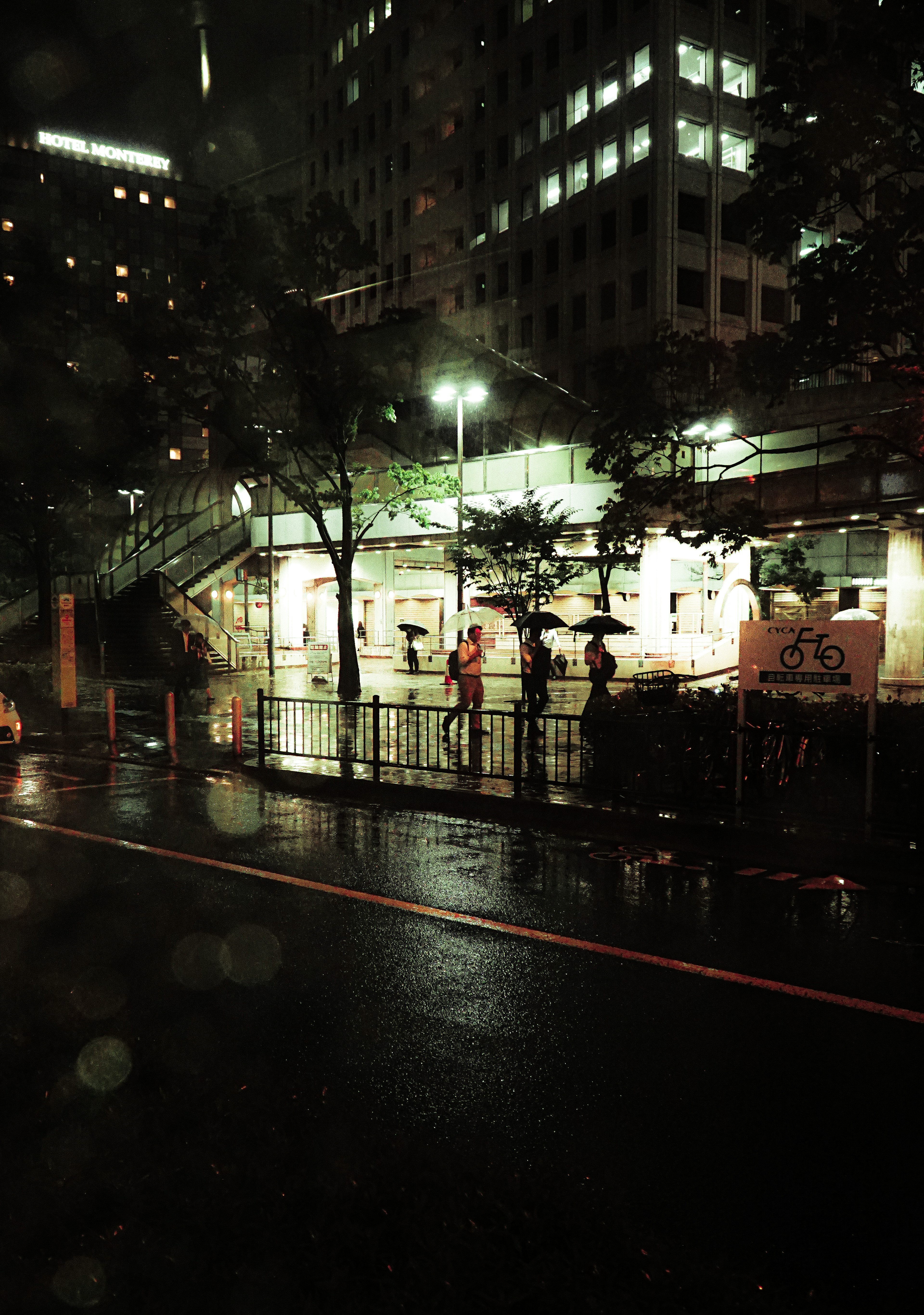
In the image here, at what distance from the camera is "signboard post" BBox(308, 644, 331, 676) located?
32125 millimetres

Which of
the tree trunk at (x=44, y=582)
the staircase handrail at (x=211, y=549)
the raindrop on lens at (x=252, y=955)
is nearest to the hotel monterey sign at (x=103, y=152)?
the staircase handrail at (x=211, y=549)

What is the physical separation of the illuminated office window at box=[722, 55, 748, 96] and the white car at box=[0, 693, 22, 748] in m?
45.9

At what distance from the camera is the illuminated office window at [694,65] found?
45469 millimetres

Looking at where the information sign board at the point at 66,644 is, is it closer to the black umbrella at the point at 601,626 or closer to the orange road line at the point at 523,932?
the orange road line at the point at 523,932

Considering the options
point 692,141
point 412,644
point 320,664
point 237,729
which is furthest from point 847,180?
point 692,141

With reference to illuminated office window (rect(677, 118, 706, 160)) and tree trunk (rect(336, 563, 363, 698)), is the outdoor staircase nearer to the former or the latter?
tree trunk (rect(336, 563, 363, 698))

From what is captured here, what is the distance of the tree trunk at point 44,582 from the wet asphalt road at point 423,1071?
2444cm

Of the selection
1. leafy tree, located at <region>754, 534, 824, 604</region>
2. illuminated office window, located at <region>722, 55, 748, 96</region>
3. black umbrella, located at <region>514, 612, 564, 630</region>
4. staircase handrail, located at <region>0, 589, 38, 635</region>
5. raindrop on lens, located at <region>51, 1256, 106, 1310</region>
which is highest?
illuminated office window, located at <region>722, 55, 748, 96</region>

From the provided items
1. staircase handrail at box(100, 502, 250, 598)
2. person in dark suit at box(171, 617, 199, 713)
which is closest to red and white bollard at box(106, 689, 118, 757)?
person in dark suit at box(171, 617, 199, 713)

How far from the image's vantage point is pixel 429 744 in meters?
13.8

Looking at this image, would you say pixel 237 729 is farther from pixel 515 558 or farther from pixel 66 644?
pixel 515 558

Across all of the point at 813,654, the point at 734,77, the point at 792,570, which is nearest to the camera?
the point at 813,654

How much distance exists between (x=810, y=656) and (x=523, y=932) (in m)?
4.72

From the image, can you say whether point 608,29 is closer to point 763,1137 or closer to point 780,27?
point 780,27
